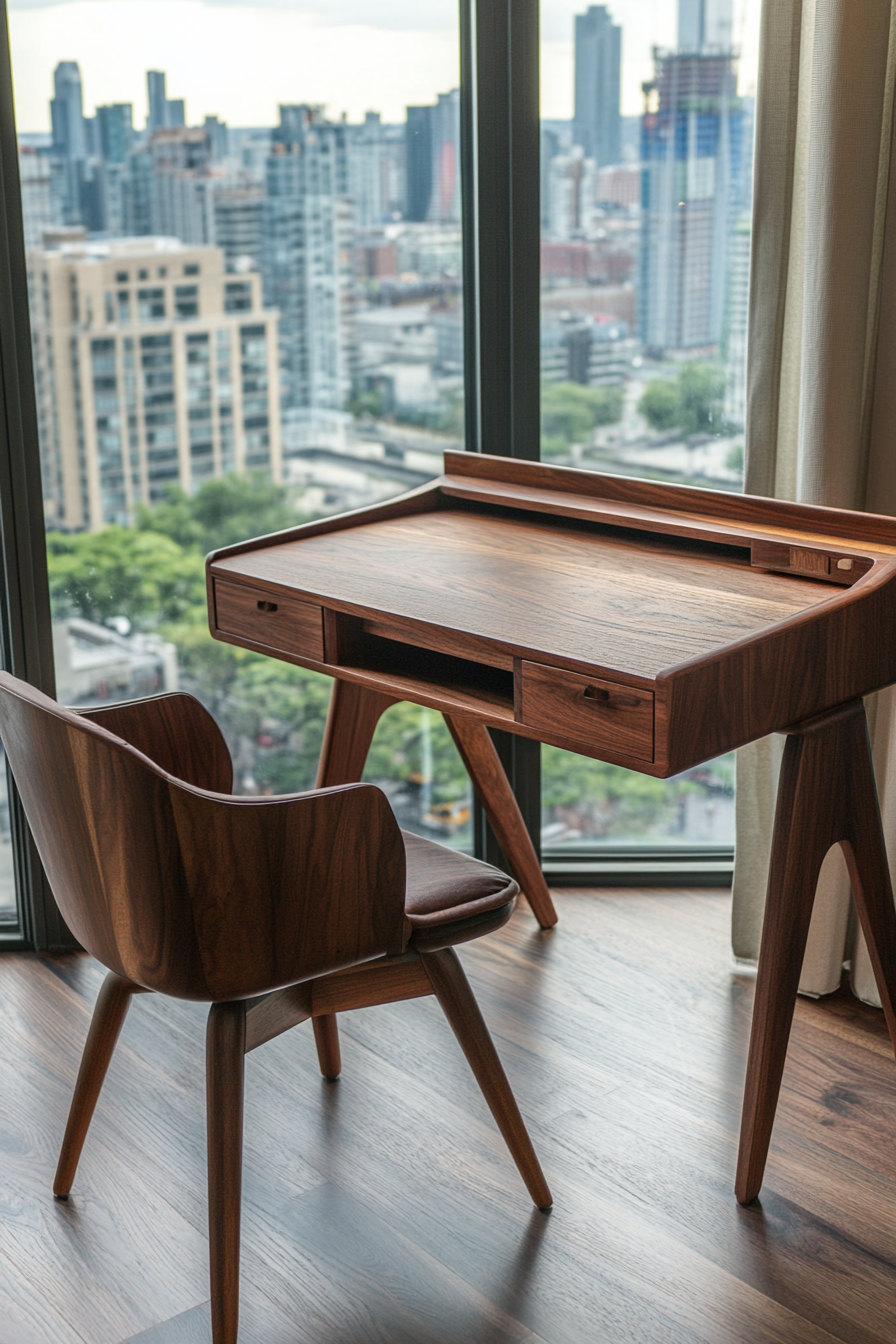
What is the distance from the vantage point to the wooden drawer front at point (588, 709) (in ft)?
4.74

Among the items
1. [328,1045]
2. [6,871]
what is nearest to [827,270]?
[328,1045]

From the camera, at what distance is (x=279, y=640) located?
1869 millimetres

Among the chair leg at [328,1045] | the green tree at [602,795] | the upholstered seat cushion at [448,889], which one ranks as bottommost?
the chair leg at [328,1045]

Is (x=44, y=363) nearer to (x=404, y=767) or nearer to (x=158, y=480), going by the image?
(x=158, y=480)

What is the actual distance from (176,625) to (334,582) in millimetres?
788

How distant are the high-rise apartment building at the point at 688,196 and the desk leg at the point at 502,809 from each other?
0.77 metres

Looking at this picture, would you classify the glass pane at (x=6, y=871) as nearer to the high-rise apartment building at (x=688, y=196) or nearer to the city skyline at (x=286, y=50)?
the city skyline at (x=286, y=50)

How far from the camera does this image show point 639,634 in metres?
1.56

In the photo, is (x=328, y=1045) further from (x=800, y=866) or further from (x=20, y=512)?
(x=20, y=512)

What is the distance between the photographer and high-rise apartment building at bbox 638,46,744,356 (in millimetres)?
2354

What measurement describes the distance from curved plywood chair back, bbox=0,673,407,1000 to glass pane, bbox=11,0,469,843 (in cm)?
102

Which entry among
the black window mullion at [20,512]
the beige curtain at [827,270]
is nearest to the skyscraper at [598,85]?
the beige curtain at [827,270]

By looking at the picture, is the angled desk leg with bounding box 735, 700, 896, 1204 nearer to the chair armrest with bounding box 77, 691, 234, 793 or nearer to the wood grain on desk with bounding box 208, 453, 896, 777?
the wood grain on desk with bounding box 208, 453, 896, 777

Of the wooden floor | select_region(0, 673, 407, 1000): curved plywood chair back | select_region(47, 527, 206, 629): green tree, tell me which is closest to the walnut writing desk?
the wooden floor
